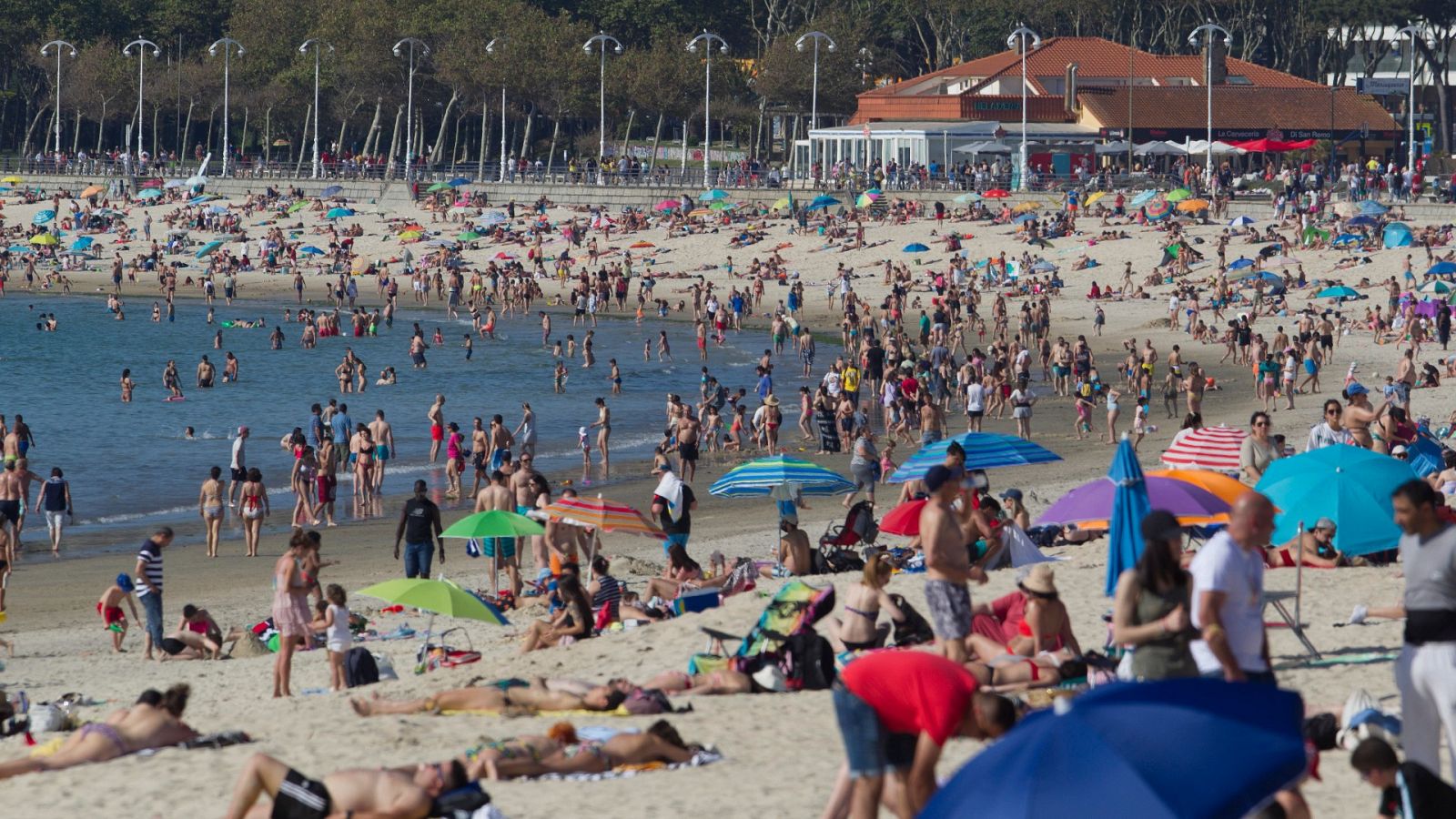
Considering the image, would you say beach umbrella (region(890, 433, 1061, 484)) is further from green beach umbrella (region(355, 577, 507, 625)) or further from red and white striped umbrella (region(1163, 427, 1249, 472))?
green beach umbrella (region(355, 577, 507, 625))

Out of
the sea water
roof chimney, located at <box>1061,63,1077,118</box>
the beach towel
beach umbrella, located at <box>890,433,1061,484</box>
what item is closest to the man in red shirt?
beach umbrella, located at <box>890,433,1061,484</box>

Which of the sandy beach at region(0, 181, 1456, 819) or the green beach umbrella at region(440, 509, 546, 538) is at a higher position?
the green beach umbrella at region(440, 509, 546, 538)

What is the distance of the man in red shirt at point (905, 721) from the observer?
257 inches

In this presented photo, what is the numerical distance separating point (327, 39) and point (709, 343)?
43.0m

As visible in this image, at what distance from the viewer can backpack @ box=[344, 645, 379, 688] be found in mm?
11555

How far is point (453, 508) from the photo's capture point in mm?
21609

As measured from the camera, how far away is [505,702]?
991 cm

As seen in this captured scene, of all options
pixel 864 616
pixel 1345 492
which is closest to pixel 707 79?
pixel 1345 492

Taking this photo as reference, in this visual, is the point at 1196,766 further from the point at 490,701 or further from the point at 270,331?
the point at 270,331

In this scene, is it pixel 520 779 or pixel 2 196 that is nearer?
pixel 520 779

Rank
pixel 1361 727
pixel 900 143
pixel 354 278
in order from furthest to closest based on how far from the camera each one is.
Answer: pixel 900 143
pixel 354 278
pixel 1361 727

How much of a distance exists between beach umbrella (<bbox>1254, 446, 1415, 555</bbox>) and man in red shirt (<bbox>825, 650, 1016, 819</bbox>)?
4581mm

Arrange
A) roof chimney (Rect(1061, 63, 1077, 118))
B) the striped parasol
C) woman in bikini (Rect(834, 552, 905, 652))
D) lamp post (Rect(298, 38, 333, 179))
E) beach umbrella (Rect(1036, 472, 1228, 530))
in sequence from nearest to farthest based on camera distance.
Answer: woman in bikini (Rect(834, 552, 905, 652)) < beach umbrella (Rect(1036, 472, 1228, 530)) < the striped parasol < roof chimney (Rect(1061, 63, 1077, 118)) < lamp post (Rect(298, 38, 333, 179))

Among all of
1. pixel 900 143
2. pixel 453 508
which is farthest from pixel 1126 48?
pixel 453 508
